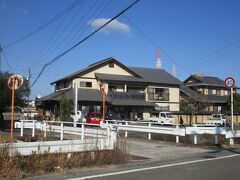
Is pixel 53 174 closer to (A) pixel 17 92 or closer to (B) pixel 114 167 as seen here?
(B) pixel 114 167

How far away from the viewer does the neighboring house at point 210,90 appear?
6250 centimetres

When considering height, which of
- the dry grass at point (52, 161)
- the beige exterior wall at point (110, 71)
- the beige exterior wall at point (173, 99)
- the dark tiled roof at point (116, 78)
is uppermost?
the beige exterior wall at point (110, 71)

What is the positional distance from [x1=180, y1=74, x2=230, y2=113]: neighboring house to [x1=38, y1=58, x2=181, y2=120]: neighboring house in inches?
258

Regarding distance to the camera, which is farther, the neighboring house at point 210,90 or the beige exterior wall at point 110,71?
the neighboring house at point 210,90

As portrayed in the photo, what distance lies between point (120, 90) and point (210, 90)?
71.7 ft

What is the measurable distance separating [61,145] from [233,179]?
15.5 feet

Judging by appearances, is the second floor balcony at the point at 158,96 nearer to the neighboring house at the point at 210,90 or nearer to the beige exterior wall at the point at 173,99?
the beige exterior wall at the point at 173,99

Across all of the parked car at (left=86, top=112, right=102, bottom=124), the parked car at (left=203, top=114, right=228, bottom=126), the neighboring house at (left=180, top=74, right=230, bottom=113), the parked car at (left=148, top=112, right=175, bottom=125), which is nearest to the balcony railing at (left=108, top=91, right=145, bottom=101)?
the parked car at (left=148, top=112, right=175, bottom=125)

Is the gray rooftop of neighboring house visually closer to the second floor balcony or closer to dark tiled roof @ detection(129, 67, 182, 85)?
dark tiled roof @ detection(129, 67, 182, 85)

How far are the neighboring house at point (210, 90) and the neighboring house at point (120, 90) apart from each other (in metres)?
6.55

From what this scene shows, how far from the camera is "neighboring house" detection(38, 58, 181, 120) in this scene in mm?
47256

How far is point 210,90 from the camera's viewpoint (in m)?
65.1

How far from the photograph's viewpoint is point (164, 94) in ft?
181

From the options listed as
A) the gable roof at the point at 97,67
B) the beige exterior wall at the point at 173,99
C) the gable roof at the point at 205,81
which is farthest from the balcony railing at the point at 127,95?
the gable roof at the point at 205,81
